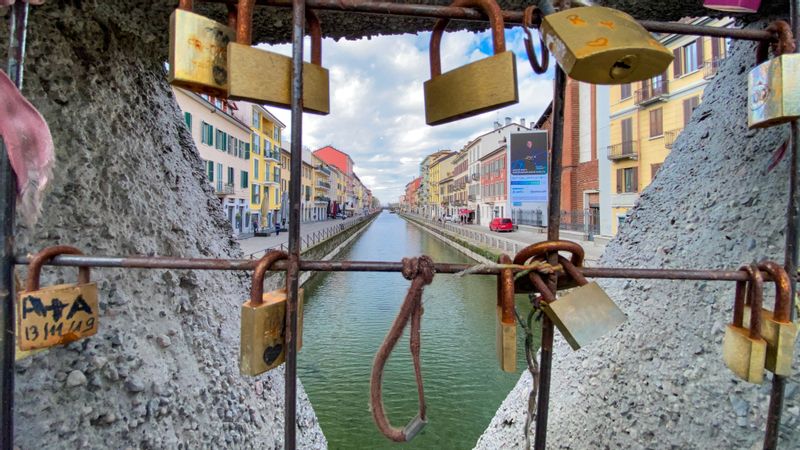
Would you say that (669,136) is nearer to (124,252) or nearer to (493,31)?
(493,31)

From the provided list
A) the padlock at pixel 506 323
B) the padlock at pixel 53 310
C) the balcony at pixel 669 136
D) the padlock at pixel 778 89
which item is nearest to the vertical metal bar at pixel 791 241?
the padlock at pixel 778 89

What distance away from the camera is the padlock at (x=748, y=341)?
0.90 m

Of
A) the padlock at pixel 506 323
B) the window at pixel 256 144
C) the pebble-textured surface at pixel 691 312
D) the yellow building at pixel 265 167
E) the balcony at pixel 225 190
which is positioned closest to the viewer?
the padlock at pixel 506 323

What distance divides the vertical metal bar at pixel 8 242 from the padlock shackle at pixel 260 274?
60 centimetres

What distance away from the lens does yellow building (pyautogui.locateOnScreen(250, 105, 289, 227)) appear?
33812 mm

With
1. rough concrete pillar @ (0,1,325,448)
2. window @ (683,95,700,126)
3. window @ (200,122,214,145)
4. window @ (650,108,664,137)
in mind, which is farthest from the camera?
window @ (200,122,214,145)

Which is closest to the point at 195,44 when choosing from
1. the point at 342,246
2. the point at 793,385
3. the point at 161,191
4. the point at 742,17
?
the point at 161,191

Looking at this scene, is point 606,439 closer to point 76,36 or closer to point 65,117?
point 65,117

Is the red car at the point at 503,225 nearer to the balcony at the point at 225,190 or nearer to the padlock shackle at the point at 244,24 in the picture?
the balcony at the point at 225,190

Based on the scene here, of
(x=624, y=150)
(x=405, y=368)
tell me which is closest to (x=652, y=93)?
(x=624, y=150)

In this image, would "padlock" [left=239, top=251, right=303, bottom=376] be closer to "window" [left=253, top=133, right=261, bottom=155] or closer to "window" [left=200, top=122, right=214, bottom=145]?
"window" [left=200, top=122, right=214, bottom=145]

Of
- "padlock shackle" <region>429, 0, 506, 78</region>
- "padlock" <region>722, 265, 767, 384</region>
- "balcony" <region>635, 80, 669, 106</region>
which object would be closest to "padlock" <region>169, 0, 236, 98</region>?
"padlock shackle" <region>429, 0, 506, 78</region>

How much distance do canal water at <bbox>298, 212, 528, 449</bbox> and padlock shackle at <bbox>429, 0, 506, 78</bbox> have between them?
192 centimetres

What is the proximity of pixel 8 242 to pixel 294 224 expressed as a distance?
673 millimetres
